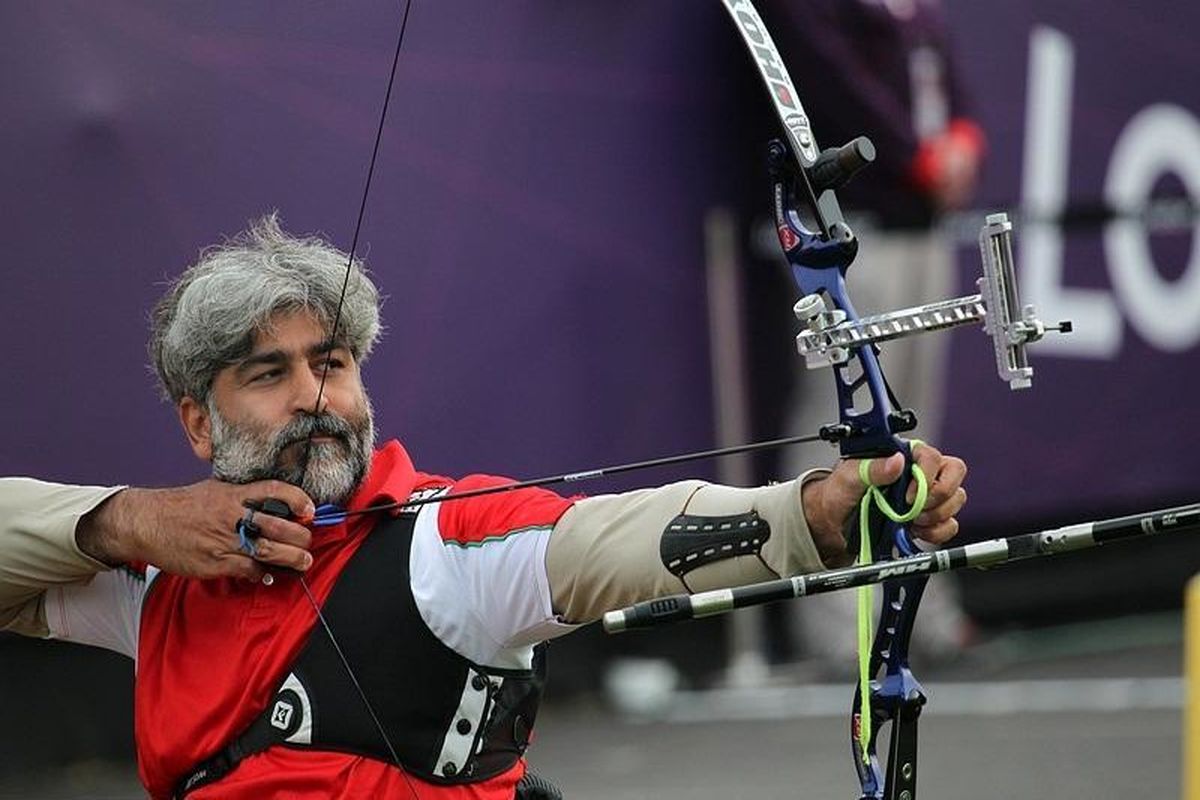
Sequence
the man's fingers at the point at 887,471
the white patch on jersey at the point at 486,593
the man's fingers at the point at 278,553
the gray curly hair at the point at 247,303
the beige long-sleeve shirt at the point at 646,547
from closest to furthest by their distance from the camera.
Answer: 1. the man's fingers at the point at 887,471
2. the beige long-sleeve shirt at the point at 646,547
3. the white patch on jersey at the point at 486,593
4. the man's fingers at the point at 278,553
5. the gray curly hair at the point at 247,303

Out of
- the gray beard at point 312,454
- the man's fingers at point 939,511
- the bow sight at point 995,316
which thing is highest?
the bow sight at point 995,316

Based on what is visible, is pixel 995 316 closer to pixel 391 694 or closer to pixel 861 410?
pixel 861 410

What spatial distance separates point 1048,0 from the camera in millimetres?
7402

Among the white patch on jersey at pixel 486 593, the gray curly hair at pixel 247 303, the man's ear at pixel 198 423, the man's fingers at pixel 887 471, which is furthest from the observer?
the man's ear at pixel 198 423

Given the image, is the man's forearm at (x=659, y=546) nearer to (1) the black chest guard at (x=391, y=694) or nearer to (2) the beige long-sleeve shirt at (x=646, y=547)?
(2) the beige long-sleeve shirt at (x=646, y=547)

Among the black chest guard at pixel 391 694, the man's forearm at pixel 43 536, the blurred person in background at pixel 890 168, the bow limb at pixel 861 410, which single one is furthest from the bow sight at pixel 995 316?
the blurred person in background at pixel 890 168

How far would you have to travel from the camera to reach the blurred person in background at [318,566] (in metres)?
2.81

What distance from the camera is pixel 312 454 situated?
9.83ft

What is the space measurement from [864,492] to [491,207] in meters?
3.51

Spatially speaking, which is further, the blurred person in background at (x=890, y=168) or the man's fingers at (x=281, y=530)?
the blurred person in background at (x=890, y=168)

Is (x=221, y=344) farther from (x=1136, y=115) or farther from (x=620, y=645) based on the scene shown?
(x=1136, y=115)

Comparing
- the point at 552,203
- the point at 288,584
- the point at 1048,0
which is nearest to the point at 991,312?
the point at 288,584

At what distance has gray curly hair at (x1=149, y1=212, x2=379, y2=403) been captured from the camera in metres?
3.04

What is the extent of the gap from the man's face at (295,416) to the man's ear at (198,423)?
0.07 metres
